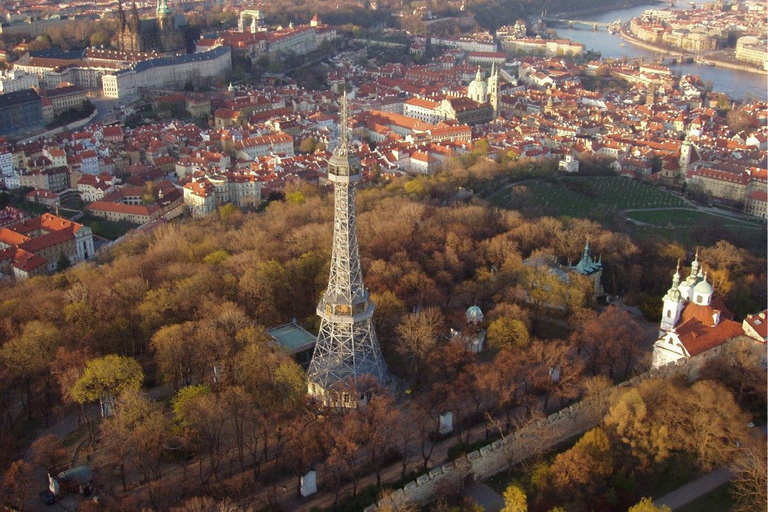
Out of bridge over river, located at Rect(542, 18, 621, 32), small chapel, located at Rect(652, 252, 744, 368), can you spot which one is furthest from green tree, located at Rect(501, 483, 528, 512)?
bridge over river, located at Rect(542, 18, 621, 32)

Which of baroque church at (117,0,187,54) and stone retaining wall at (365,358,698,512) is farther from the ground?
baroque church at (117,0,187,54)

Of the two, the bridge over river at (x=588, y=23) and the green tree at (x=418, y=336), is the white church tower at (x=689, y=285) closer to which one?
the green tree at (x=418, y=336)

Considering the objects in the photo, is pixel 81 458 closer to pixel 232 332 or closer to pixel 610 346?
pixel 232 332

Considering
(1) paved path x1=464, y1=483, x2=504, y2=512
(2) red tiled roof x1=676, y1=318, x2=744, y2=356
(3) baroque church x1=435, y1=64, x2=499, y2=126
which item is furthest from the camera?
(3) baroque church x1=435, y1=64, x2=499, y2=126

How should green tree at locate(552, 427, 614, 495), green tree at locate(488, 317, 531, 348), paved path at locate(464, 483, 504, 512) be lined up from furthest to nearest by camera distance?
green tree at locate(488, 317, 531, 348)
paved path at locate(464, 483, 504, 512)
green tree at locate(552, 427, 614, 495)

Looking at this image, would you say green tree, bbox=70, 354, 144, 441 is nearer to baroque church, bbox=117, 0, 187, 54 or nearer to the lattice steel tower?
the lattice steel tower

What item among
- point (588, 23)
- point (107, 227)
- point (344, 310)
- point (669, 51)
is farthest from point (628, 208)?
point (588, 23)
